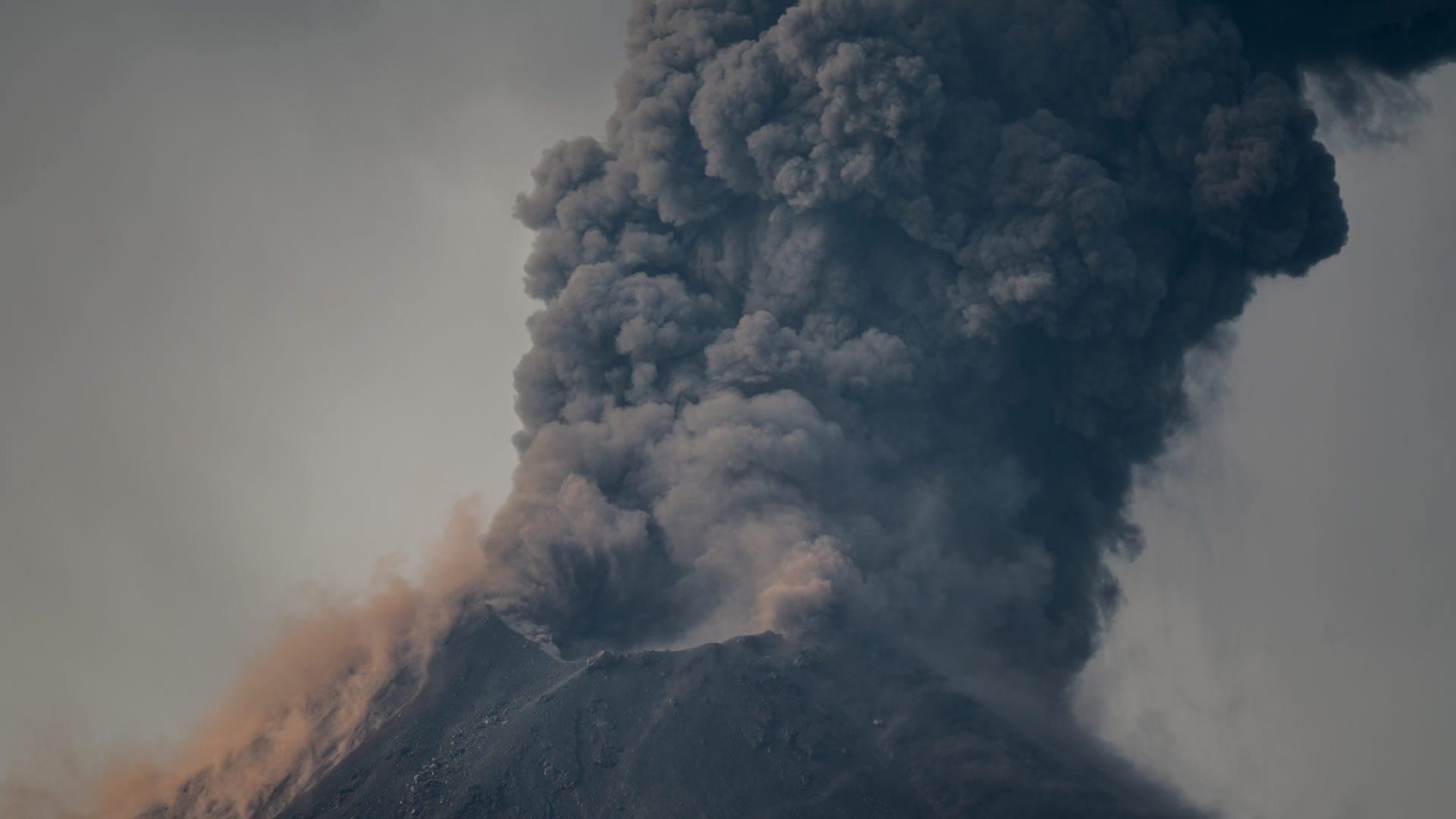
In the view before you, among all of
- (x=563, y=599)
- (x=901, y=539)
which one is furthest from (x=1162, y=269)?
(x=563, y=599)

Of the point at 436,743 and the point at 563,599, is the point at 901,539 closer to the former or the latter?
the point at 563,599

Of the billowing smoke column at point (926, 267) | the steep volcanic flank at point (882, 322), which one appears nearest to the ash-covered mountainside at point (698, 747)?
the steep volcanic flank at point (882, 322)

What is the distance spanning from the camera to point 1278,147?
167ft

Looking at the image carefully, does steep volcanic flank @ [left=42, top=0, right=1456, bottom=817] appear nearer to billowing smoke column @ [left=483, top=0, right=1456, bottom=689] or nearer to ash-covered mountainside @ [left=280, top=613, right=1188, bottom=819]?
billowing smoke column @ [left=483, top=0, right=1456, bottom=689]

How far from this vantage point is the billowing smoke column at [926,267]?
50781 mm

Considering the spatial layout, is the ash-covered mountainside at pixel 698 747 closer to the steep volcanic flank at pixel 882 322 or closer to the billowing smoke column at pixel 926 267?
the steep volcanic flank at pixel 882 322

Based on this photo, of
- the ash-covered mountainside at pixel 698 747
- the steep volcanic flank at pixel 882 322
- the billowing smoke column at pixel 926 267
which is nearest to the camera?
the ash-covered mountainside at pixel 698 747

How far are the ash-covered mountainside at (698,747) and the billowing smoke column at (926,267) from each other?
15.6ft

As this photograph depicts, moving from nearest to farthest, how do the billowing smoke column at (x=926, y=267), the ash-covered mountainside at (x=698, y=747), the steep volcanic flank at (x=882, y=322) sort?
the ash-covered mountainside at (x=698, y=747) < the steep volcanic flank at (x=882, y=322) < the billowing smoke column at (x=926, y=267)

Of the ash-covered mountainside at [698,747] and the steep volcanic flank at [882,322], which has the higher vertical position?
the steep volcanic flank at [882,322]

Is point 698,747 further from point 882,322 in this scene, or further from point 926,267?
point 926,267

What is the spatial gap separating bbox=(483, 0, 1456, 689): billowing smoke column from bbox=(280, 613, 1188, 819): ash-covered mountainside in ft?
15.6

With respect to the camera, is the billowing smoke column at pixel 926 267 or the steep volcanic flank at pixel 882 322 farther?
the billowing smoke column at pixel 926 267

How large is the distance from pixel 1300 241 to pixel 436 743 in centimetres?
3879
